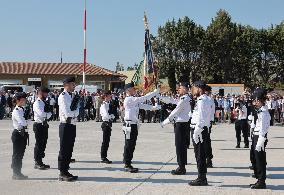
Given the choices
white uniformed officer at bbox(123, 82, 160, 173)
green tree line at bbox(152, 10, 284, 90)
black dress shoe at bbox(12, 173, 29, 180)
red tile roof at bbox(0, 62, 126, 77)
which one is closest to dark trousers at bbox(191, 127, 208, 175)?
white uniformed officer at bbox(123, 82, 160, 173)

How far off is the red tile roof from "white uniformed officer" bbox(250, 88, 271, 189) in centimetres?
5457

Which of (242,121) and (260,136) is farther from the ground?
(242,121)

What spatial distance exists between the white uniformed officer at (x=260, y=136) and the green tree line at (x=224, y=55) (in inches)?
1932

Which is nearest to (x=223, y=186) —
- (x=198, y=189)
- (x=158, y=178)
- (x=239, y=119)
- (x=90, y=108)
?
(x=198, y=189)

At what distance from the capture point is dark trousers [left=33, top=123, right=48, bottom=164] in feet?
35.7

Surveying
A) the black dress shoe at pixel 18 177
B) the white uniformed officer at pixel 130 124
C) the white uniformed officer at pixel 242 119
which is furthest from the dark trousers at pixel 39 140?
the white uniformed officer at pixel 242 119

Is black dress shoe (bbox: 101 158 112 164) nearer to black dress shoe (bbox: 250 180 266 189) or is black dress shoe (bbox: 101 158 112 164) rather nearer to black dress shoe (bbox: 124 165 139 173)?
black dress shoe (bbox: 124 165 139 173)

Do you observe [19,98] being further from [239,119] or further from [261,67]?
[261,67]

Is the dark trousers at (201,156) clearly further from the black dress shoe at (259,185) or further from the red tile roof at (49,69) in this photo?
the red tile roof at (49,69)

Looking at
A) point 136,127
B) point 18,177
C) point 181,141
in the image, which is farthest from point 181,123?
point 18,177

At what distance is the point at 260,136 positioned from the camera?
8852 millimetres

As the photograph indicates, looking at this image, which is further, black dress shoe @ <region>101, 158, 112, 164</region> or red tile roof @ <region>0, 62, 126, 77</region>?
red tile roof @ <region>0, 62, 126, 77</region>

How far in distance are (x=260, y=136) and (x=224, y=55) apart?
51.8 metres

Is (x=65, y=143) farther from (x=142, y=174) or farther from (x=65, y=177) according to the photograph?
(x=142, y=174)
